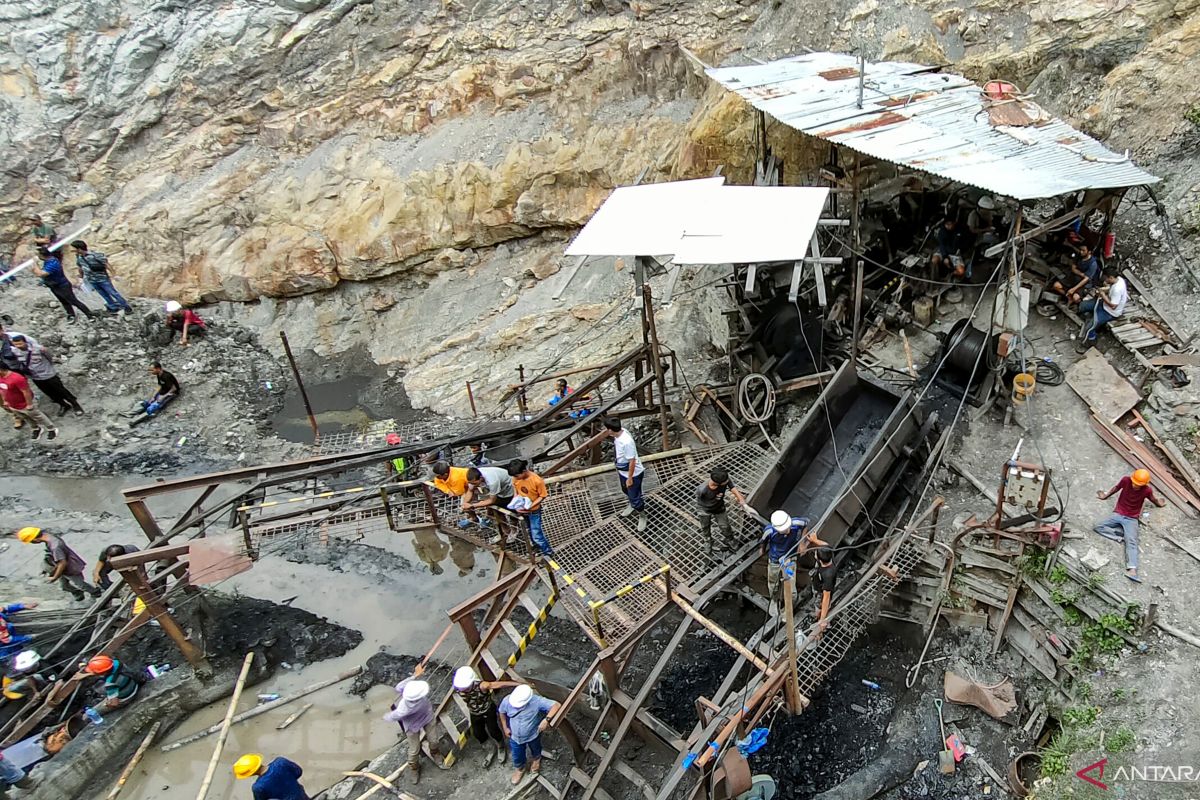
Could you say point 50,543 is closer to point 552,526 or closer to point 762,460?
point 552,526

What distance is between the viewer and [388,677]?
398 inches

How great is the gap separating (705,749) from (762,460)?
4.34m

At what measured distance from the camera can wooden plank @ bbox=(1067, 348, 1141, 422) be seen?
9.89 m

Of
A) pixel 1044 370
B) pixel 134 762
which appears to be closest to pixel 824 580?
pixel 1044 370

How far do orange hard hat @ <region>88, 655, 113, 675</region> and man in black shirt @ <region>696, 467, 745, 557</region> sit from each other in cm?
808

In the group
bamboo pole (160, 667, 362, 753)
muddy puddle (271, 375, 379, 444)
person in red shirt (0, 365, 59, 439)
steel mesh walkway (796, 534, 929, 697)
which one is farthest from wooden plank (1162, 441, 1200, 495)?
person in red shirt (0, 365, 59, 439)

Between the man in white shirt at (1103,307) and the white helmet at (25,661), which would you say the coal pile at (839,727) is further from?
the white helmet at (25,661)

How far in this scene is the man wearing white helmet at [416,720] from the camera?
7.95 m

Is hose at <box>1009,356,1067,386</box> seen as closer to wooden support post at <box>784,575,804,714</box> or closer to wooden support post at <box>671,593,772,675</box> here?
wooden support post at <box>784,575,804,714</box>

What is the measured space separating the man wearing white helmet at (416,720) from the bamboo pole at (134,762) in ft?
12.6

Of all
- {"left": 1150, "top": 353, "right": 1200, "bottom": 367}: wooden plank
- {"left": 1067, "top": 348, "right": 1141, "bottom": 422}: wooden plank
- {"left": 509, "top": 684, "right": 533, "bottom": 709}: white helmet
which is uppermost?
{"left": 1150, "top": 353, "right": 1200, "bottom": 367}: wooden plank

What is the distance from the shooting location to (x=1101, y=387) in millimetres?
10273

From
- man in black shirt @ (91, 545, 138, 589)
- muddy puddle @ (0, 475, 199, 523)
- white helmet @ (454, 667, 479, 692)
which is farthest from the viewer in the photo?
muddy puddle @ (0, 475, 199, 523)

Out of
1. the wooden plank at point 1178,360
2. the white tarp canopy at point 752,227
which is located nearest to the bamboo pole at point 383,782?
the white tarp canopy at point 752,227
